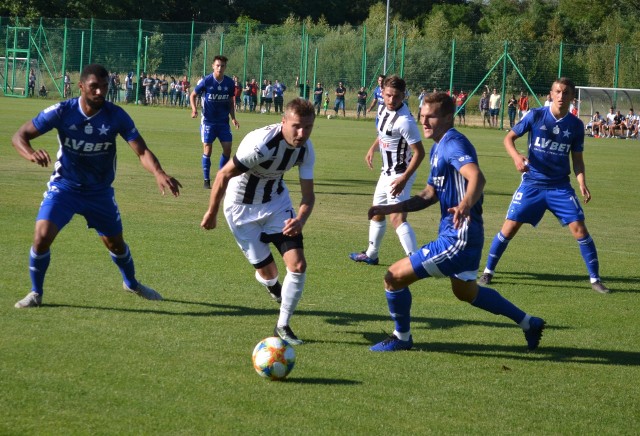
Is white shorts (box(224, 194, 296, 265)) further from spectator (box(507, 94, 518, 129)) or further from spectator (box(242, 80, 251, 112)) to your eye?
spectator (box(242, 80, 251, 112))

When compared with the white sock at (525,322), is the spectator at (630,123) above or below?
above

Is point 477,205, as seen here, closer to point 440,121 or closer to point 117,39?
point 440,121

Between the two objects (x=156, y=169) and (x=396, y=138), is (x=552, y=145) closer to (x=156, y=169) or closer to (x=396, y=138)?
(x=396, y=138)

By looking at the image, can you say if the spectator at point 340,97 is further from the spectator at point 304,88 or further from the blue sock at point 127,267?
the blue sock at point 127,267

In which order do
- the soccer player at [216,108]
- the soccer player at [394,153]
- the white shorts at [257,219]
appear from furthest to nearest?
the soccer player at [216,108], the soccer player at [394,153], the white shorts at [257,219]

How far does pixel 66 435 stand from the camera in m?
4.96

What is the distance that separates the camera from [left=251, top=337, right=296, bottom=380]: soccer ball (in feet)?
20.0

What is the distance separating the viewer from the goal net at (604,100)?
143ft

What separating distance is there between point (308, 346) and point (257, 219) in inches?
Answer: 44.5

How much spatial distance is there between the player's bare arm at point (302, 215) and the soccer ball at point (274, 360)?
113 cm

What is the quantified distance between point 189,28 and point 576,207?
51.1m

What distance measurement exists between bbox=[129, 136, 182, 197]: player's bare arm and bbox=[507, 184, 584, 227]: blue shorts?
3983 millimetres

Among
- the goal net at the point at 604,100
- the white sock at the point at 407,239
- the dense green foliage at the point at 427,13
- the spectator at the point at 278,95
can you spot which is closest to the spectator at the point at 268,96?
the spectator at the point at 278,95

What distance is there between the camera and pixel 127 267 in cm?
841
